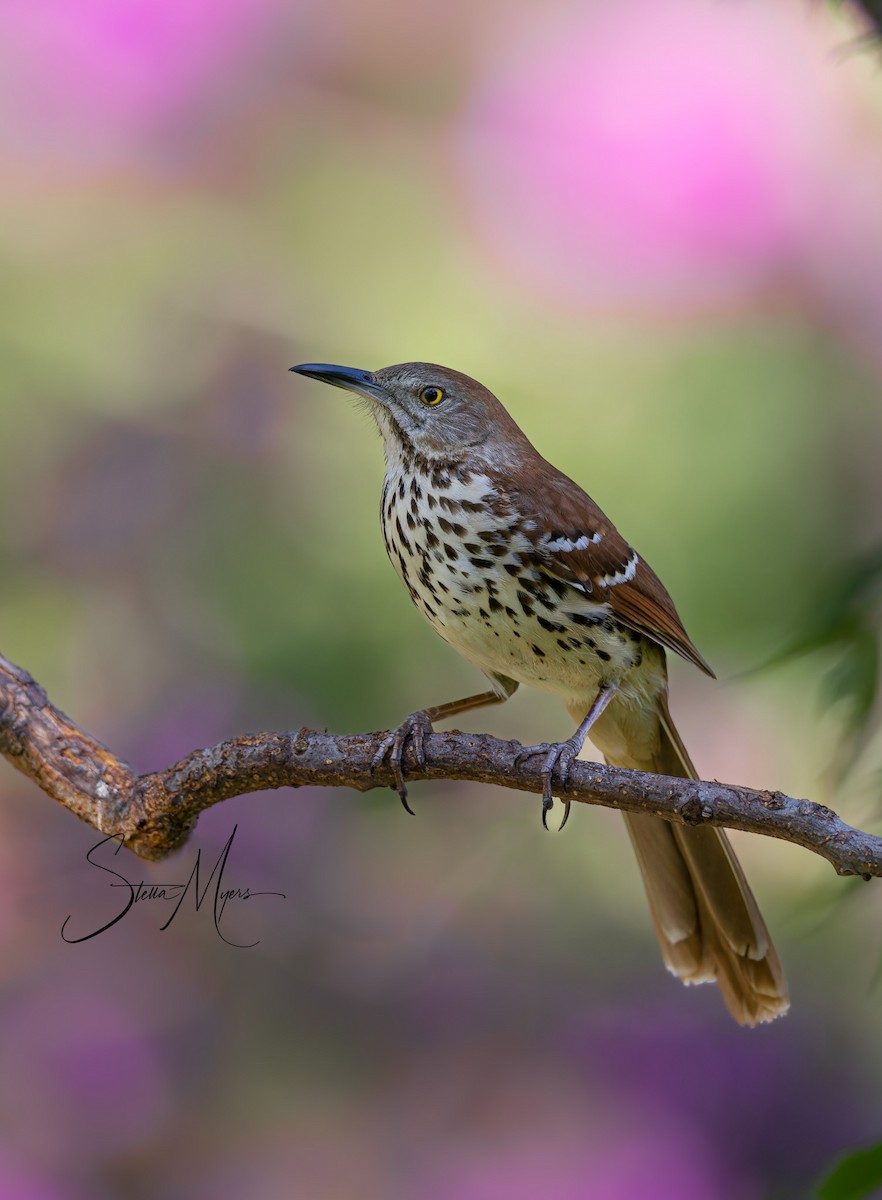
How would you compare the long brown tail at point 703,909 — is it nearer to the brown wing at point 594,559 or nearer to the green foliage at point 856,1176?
the brown wing at point 594,559

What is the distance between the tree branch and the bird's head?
773mm

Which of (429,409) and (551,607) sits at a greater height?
(429,409)

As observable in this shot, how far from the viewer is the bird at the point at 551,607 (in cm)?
265

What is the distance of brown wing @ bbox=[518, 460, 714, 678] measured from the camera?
8.75ft

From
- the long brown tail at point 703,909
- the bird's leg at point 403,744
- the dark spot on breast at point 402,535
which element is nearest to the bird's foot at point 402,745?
the bird's leg at point 403,744

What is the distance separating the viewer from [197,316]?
4.68m

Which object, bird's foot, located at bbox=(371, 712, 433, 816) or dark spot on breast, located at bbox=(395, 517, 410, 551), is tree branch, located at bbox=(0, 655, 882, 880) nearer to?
bird's foot, located at bbox=(371, 712, 433, 816)

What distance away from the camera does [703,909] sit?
9.53ft

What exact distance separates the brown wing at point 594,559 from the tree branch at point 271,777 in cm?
48

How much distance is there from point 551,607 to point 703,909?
75 centimetres

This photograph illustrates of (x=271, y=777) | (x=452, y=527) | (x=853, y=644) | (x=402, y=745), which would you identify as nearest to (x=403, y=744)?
(x=402, y=745)
